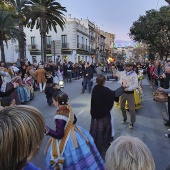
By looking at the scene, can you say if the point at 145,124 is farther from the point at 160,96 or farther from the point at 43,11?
the point at 43,11

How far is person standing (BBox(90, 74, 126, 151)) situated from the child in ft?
3.60

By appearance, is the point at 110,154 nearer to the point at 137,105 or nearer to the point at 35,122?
the point at 35,122

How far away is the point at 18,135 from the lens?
1.38 m

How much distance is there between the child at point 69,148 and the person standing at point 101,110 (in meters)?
1.10

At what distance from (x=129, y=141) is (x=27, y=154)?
66 cm

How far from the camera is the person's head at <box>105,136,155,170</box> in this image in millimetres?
1543

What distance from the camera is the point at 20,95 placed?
10914 mm

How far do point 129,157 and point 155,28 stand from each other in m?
29.7

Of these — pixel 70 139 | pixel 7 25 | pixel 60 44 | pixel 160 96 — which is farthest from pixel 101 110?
pixel 60 44

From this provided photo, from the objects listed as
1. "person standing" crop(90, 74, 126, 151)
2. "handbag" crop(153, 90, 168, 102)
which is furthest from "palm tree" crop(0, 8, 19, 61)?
"person standing" crop(90, 74, 126, 151)

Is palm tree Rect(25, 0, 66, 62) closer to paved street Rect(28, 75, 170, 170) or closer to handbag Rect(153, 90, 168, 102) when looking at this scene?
paved street Rect(28, 75, 170, 170)

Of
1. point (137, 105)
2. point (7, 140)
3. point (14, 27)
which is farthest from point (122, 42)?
point (7, 140)

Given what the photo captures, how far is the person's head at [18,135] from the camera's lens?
4.47ft

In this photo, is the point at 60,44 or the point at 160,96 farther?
the point at 60,44
